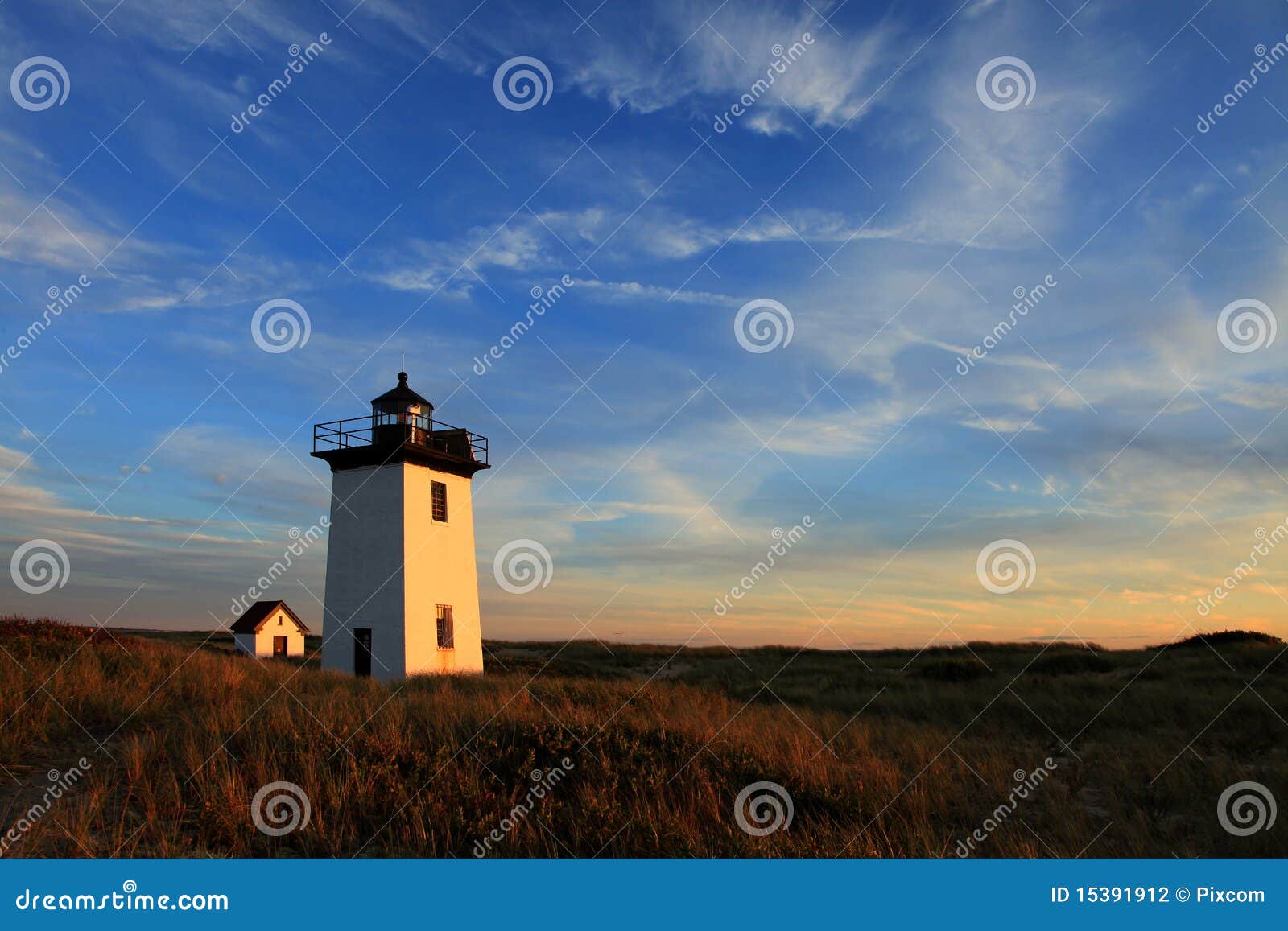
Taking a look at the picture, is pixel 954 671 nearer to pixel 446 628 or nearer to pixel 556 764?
pixel 446 628

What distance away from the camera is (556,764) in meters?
9.11

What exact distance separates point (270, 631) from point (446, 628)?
2648cm

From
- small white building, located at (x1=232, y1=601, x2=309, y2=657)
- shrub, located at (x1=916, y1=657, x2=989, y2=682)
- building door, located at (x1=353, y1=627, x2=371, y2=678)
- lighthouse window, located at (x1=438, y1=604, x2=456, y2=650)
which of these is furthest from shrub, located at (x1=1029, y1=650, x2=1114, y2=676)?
small white building, located at (x1=232, y1=601, x2=309, y2=657)

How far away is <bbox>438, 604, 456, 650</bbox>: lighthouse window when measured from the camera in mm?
24688

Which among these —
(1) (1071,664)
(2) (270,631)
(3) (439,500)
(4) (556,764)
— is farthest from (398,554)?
(2) (270,631)

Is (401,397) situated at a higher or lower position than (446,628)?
higher

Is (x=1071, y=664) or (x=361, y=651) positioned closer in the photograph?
(x=361, y=651)

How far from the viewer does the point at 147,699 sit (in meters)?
11.2

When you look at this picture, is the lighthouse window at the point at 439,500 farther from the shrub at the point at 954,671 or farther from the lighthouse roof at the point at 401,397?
the shrub at the point at 954,671

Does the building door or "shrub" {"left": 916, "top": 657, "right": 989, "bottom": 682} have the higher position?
the building door

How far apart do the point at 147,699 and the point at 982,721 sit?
15628 millimetres

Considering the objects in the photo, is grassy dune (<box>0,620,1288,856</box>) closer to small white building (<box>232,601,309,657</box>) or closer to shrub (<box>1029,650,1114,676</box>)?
shrub (<box>1029,650,1114,676</box>)

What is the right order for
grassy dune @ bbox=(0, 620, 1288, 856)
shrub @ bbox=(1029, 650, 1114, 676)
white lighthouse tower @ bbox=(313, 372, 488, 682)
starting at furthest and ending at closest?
shrub @ bbox=(1029, 650, 1114, 676), white lighthouse tower @ bbox=(313, 372, 488, 682), grassy dune @ bbox=(0, 620, 1288, 856)

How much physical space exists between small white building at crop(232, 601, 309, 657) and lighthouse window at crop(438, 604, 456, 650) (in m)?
23.8
